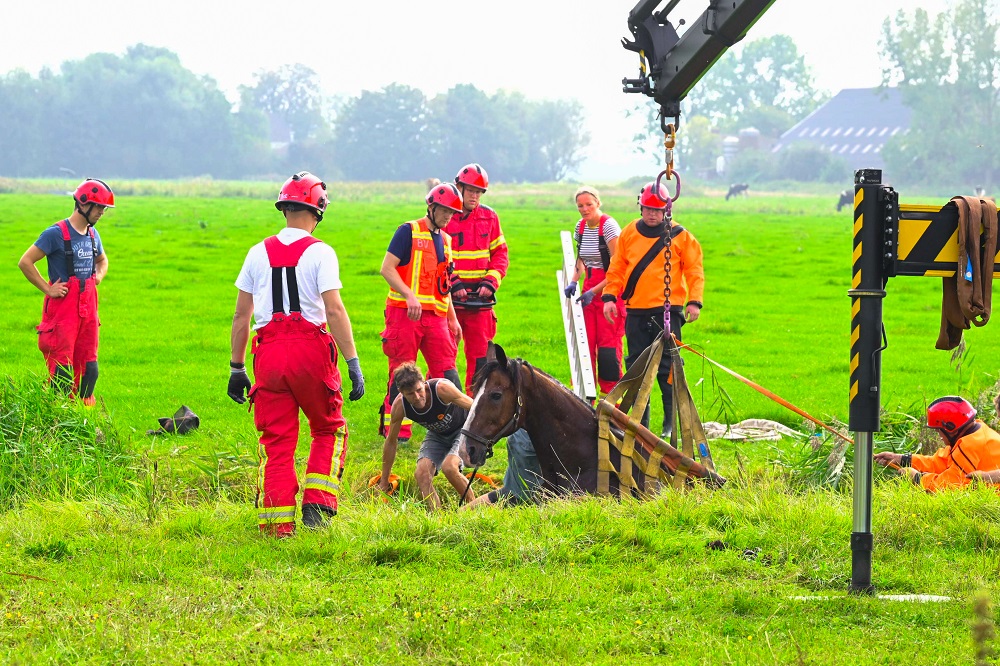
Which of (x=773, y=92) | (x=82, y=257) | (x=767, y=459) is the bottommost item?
(x=767, y=459)

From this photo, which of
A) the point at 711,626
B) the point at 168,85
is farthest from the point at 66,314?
the point at 168,85

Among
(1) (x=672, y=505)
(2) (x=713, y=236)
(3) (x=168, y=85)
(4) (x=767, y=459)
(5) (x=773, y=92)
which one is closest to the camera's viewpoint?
(1) (x=672, y=505)

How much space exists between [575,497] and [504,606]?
2.02 metres

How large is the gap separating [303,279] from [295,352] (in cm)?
40

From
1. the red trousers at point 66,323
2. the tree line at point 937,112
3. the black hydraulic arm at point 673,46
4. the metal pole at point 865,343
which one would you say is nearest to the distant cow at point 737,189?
the tree line at point 937,112

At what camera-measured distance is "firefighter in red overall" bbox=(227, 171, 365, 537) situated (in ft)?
21.9

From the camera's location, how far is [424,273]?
9984 millimetres

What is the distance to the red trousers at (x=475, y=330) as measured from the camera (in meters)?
10.9

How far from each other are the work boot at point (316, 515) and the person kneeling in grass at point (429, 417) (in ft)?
3.68

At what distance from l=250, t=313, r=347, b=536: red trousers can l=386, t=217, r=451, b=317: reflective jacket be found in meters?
3.12

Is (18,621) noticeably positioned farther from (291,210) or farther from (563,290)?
(563,290)

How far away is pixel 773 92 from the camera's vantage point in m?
120

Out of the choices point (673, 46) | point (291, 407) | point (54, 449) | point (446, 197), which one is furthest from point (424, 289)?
point (291, 407)

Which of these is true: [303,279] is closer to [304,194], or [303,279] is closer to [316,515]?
[304,194]
